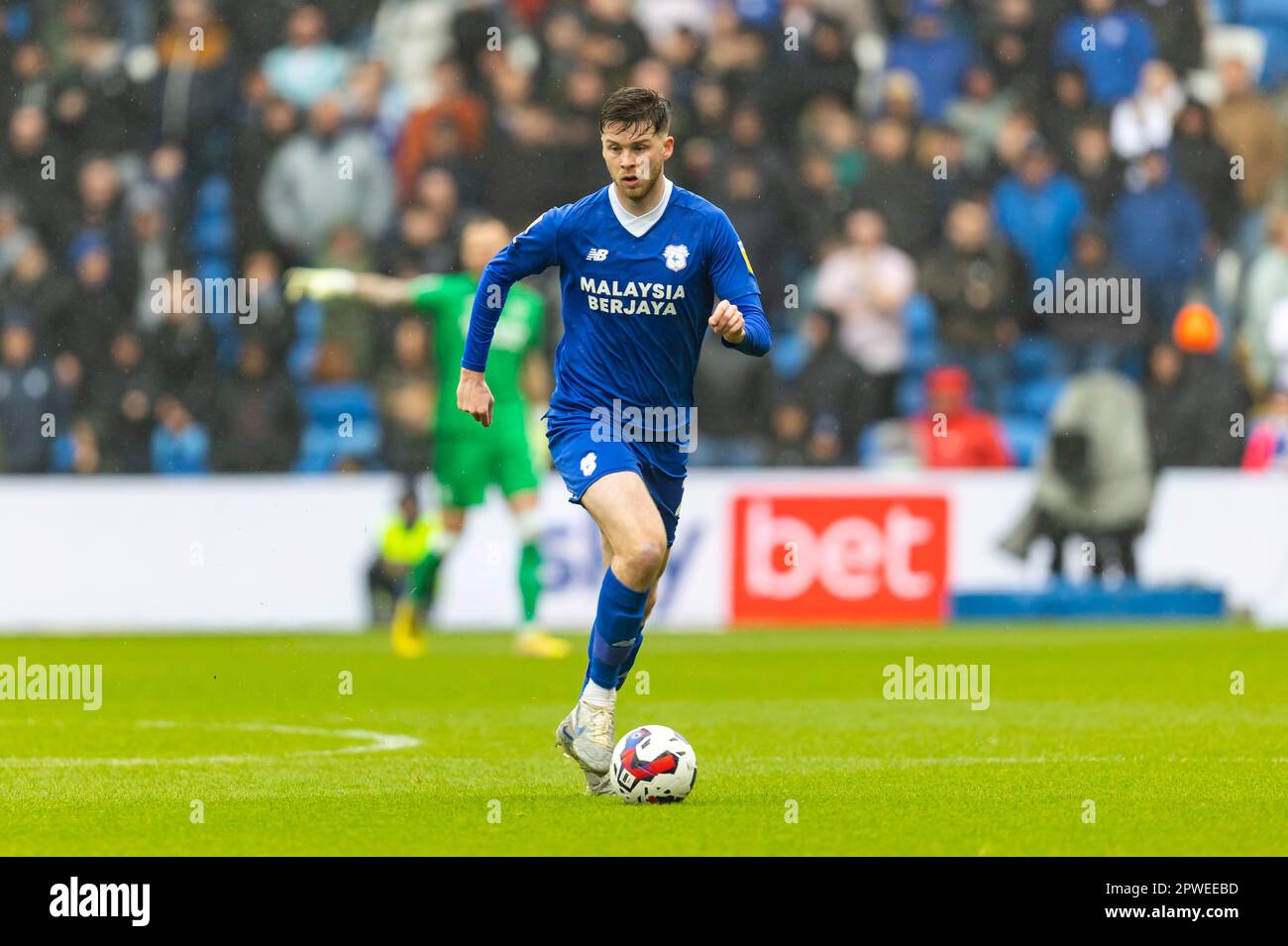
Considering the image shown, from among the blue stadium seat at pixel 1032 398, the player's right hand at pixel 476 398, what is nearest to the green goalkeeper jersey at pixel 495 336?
the blue stadium seat at pixel 1032 398

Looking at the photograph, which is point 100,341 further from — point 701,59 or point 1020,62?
point 1020,62

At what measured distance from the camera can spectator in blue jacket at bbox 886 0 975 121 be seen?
66.4 feet

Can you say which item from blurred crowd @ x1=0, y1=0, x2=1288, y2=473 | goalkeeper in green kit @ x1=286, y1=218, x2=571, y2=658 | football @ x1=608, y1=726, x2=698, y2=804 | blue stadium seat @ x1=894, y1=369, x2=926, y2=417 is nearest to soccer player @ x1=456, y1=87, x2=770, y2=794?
football @ x1=608, y1=726, x2=698, y2=804

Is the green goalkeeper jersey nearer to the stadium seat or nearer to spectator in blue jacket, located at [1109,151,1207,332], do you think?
the stadium seat

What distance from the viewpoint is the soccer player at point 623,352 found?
28.2 ft

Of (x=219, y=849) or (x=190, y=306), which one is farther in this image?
(x=190, y=306)

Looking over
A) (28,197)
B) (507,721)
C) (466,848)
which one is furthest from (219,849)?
(28,197)

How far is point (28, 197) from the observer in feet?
Answer: 64.5

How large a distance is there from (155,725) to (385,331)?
7.91 m

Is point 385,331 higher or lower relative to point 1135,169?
lower

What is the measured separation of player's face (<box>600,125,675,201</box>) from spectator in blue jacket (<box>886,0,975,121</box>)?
39.2ft

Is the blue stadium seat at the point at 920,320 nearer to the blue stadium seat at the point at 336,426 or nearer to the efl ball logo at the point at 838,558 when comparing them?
the efl ball logo at the point at 838,558

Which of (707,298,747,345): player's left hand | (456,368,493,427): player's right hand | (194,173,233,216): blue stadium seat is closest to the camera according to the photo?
(707,298,747,345): player's left hand

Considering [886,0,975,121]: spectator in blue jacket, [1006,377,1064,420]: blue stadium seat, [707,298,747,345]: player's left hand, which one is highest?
[886,0,975,121]: spectator in blue jacket
